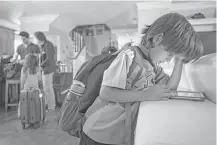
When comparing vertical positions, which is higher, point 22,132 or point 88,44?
point 88,44

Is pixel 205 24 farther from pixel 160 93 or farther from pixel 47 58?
pixel 47 58

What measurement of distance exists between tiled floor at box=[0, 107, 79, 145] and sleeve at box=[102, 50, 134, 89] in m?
1.79

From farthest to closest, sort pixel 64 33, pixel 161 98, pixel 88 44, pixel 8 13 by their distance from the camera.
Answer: pixel 88 44
pixel 64 33
pixel 8 13
pixel 161 98

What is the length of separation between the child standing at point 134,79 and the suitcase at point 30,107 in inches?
90.4

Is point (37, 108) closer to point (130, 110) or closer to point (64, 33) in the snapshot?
point (130, 110)

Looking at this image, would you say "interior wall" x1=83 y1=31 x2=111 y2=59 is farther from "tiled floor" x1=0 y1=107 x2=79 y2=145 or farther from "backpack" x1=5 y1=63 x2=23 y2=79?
"tiled floor" x1=0 y1=107 x2=79 y2=145

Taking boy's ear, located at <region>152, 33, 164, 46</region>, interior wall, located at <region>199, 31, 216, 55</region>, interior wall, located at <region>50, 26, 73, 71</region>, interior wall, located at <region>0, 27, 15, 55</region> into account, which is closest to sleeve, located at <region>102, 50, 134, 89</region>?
boy's ear, located at <region>152, 33, 164, 46</region>

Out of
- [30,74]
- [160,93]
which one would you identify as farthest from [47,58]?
[160,93]

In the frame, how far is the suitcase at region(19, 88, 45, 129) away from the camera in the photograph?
273 cm

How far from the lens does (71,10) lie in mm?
6512

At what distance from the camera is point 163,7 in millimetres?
5441

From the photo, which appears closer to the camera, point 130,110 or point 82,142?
point 130,110

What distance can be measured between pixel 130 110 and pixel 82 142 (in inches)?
10.8

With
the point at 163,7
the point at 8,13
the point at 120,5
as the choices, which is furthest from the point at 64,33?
the point at 163,7
